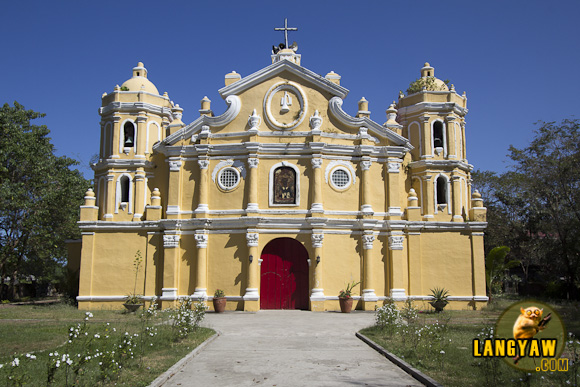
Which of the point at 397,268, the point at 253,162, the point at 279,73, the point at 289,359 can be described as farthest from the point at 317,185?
the point at 289,359

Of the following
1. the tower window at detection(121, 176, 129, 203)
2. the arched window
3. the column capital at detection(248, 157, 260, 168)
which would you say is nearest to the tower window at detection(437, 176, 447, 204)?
the arched window

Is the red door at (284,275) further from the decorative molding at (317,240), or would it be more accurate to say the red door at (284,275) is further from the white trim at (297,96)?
the white trim at (297,96)

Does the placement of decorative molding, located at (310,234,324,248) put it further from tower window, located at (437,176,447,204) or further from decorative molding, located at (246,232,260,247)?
tower window, located at (437,176,447,204)

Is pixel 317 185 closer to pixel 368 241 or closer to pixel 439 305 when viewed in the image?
pixel 368 241

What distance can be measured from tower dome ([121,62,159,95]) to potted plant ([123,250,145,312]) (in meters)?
9.25

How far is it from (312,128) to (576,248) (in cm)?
1586

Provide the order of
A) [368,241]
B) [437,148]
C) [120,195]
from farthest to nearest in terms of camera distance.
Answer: [437,148] → [120,195] → [368,241]

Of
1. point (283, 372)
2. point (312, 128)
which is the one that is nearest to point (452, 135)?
point (312, 128)

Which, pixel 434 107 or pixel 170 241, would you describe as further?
pixel 434 107

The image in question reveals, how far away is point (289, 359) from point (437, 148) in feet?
60.4

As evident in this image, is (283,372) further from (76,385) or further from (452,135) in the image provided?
(452,135)

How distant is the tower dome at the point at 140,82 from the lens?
28734mm

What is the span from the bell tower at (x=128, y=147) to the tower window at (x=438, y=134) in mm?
14102

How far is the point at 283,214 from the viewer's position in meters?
25.1
